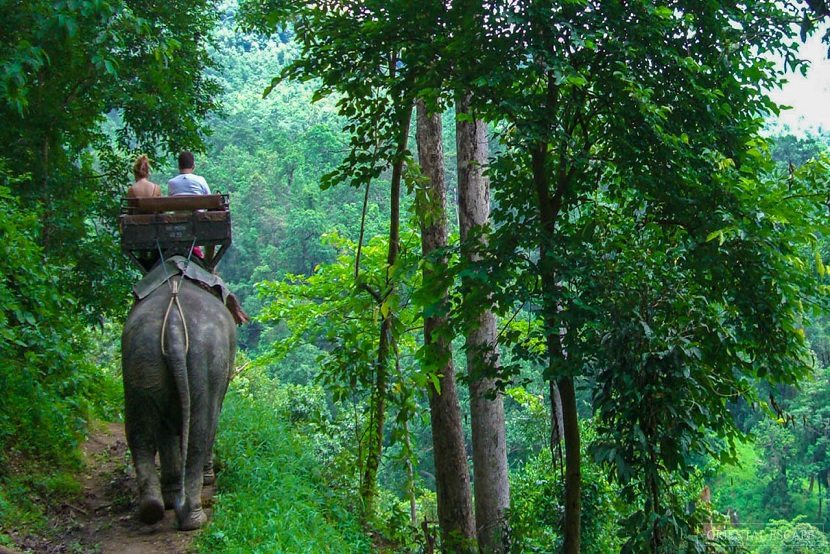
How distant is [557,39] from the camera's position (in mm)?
5285

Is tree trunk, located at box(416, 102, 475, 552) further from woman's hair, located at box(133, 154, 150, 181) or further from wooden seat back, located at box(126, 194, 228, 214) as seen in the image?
woman's hair, located at box(133, 154, 150, 181)


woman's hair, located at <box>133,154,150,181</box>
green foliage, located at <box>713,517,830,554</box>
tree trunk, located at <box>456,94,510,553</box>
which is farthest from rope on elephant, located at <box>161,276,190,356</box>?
green foliage, located at <box>713,517,830,554</box>

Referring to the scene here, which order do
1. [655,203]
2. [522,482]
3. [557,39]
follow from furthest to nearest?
[522,482] → [655,203] → [557,39]

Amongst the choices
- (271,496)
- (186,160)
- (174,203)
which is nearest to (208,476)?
(271,496)

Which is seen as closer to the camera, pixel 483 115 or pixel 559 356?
pixel 559 356

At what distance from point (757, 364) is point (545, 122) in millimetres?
1889

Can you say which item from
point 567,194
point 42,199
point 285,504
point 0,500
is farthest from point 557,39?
point 42,199

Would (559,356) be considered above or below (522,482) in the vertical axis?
above

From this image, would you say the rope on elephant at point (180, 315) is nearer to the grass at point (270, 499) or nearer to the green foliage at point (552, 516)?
the grass at point (270, 499)

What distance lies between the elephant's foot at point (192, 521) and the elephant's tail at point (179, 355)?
0.36 meters

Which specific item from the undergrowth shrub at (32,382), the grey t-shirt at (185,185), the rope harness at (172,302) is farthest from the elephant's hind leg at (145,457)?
the grey t-shirt at (185,185)

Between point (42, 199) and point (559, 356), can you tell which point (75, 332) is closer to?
point (42, 199)

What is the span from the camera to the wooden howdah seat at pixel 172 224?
6730 mm

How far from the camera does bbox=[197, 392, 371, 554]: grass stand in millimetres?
6289
